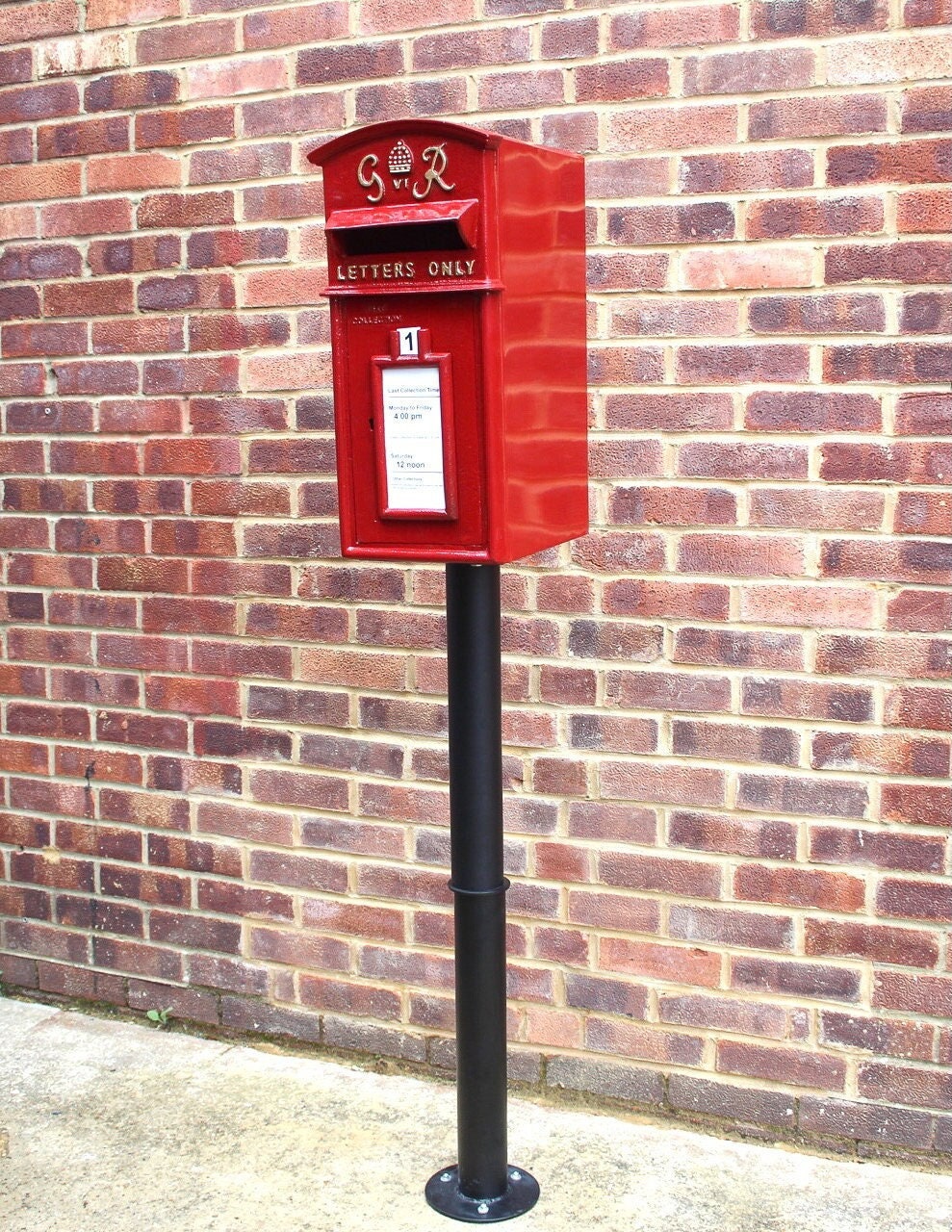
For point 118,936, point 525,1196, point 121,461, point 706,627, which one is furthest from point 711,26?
point 118,936

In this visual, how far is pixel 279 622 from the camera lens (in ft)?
10.3

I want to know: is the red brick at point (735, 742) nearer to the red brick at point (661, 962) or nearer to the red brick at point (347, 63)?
the red brick at point (661, 962)

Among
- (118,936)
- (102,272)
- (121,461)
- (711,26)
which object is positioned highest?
(711,26)

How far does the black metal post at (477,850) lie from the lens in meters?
2.33

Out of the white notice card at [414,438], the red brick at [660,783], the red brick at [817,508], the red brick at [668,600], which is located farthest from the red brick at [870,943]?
the white notice card at [414,438]

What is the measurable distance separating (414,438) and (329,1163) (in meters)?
1.50

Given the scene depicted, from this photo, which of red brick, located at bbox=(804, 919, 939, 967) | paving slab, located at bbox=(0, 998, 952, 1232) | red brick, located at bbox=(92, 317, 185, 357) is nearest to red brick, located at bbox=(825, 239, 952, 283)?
red brick, located at bbox=(804, 919, 939, 967)

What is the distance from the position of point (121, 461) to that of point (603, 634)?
1.30 metres

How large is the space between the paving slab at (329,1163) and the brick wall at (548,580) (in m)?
0.12

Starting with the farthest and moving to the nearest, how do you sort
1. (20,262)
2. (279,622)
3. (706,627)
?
(20,262) → (279,622) → (706,627)

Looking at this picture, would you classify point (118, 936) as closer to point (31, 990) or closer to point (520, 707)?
point (31, 990)

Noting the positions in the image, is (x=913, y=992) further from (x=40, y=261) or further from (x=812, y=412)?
(x=40, y=261)

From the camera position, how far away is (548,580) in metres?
2.86

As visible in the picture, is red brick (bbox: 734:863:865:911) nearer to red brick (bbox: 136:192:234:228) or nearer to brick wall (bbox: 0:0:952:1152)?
brick wall (bbox: 0:0:952:1152)
